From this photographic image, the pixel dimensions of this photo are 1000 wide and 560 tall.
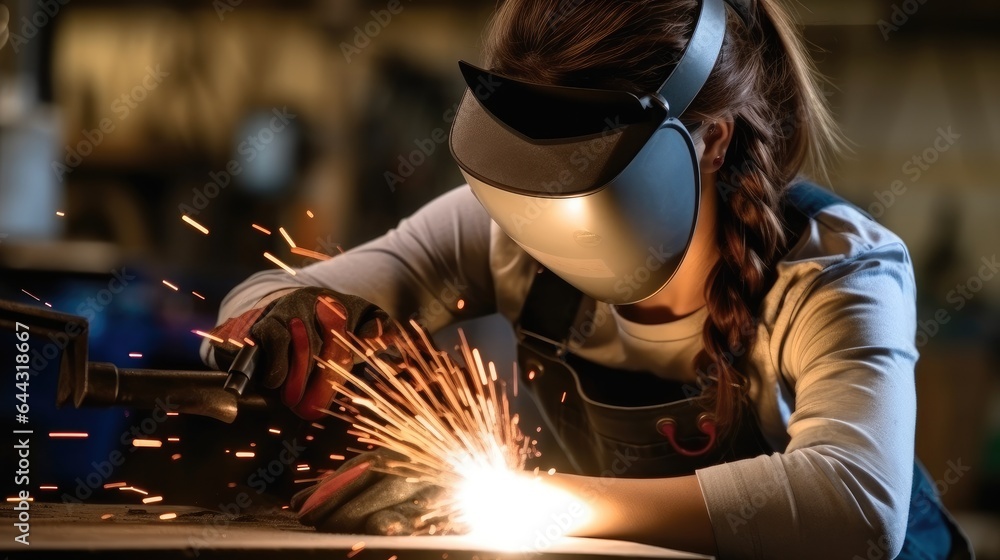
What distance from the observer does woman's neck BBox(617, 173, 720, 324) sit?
4.22ft

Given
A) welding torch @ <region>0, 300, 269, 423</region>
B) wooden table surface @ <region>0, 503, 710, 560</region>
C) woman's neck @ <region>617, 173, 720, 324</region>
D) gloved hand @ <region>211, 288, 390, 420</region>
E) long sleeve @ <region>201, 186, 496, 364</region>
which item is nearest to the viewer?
wooden table surface @ <region>0, 503, 710, 560</region>

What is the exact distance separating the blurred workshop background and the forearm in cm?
225

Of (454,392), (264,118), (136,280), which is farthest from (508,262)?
(264,118)

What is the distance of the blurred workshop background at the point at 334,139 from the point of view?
340 centimetres

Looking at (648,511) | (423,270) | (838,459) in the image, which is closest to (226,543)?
(648,511)

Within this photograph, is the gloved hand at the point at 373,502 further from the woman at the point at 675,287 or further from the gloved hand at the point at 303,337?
the gloved hand at the point at 303,337

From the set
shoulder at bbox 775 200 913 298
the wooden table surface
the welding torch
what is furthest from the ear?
the welding torch

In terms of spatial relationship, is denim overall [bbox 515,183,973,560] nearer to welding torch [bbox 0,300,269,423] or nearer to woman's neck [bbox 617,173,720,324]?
woman's neck [bbox 617,173,720,324]

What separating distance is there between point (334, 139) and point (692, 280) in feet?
7.85

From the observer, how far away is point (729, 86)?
1188 millimetres

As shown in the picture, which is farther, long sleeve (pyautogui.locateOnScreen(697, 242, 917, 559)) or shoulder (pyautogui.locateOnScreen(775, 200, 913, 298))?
shoulder (pyautogui.locateOnScreen(775, 200, 913, 298))

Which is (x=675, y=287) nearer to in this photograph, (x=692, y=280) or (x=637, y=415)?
(x=692, y=280)

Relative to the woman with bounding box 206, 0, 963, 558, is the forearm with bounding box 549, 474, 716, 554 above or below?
below

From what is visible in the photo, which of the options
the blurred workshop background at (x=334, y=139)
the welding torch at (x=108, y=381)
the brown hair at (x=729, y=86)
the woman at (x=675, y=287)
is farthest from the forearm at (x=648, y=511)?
the blurred workshop background at (x=334, y=139)
